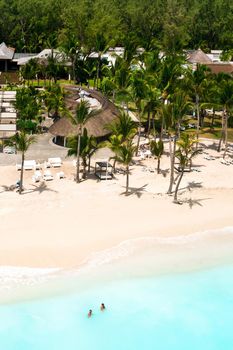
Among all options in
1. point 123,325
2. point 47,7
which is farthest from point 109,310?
point 47,7

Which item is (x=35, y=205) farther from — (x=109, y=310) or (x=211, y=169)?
(x=211, y=169)

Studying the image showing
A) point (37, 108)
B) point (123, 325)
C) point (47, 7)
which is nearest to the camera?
point (123, 325)

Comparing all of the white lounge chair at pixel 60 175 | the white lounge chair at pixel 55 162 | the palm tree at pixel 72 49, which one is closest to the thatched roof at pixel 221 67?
the palm tree at pixel 72 49

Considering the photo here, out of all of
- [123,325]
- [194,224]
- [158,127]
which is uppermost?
[158,127]

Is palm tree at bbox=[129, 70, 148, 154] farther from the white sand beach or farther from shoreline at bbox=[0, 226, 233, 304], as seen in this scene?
shoreline at bbox=[0, 226, 233, 304]

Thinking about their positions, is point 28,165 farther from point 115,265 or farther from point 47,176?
point 115,265

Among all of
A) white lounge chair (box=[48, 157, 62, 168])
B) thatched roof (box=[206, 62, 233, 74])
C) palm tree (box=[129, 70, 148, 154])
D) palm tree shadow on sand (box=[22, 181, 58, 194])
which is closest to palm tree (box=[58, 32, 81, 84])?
thatched roof (box=[206, 62, 233, 74])

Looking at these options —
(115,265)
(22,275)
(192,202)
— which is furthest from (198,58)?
(22,275)
